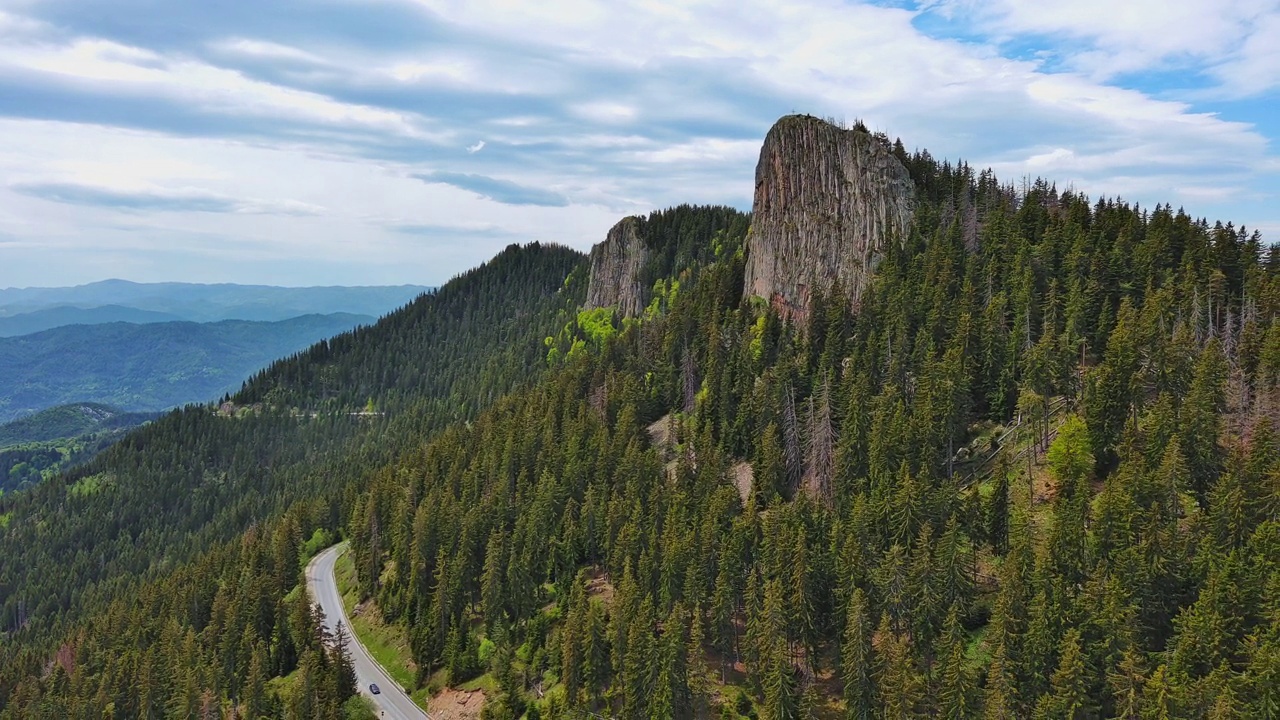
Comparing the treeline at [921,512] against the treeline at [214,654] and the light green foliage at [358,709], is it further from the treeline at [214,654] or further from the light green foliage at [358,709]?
the treeline at [214,654]

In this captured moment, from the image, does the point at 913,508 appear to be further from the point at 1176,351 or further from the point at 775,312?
the point at 775,312

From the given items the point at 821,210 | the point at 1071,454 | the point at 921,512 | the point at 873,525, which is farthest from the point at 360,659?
the point at 821,210

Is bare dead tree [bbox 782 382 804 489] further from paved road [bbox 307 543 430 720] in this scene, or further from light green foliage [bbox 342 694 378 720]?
light green foliage [bbox 342 694 378 720]

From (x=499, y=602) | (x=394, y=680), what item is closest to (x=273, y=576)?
(x=394, y=680)

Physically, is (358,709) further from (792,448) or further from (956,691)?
(956,691)

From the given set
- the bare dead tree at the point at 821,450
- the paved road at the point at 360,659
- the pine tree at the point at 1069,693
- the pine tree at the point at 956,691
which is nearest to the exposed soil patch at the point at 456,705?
the paved road at the point at 360,659

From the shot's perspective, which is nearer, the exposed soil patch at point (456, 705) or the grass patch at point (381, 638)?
the exposed soil patch at point (456, 705)
